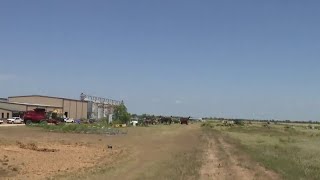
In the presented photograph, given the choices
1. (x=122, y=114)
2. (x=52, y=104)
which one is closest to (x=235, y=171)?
(x=122, y=114)

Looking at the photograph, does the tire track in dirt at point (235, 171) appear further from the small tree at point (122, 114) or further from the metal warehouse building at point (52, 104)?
the metal warehouse building at point (52, 104)

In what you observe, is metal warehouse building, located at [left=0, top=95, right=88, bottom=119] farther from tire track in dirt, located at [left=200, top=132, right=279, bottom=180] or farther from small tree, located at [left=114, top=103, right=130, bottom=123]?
tire track in dirt, located at [left=200, top=132, right=279, bottom=180]

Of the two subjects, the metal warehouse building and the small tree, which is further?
the metal warehouse building

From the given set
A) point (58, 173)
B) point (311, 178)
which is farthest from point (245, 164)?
point (58, 173)

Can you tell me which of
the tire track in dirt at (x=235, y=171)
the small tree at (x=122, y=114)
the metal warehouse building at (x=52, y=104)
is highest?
the metal warehouse building at (x=52, y=104)

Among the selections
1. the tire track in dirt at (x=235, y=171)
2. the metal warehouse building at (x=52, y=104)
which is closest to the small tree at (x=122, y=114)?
the metal warehouse building at (x=52, y=104)

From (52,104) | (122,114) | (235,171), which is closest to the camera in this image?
(235,171)

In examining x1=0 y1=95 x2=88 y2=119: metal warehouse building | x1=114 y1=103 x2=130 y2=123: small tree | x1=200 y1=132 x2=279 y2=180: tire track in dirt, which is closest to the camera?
x1=200 y1=132 x2=279 y2=180: tire track in dirt

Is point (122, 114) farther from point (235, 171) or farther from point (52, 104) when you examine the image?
point (235, 171)

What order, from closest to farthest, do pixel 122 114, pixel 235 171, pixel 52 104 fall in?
1. pixel 235 171
2. pixel 122 114
3. pixel 52 104

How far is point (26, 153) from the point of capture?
3259cm

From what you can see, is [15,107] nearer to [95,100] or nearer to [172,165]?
[95,100]

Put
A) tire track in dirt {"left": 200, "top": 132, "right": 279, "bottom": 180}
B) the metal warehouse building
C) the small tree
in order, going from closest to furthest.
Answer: tire track in dirt {"left": 200, "top": 132, "right": 279, "bottom": 180} < the small tree < the metal warehouse building

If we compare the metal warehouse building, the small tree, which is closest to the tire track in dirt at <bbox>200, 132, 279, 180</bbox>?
the small tree
